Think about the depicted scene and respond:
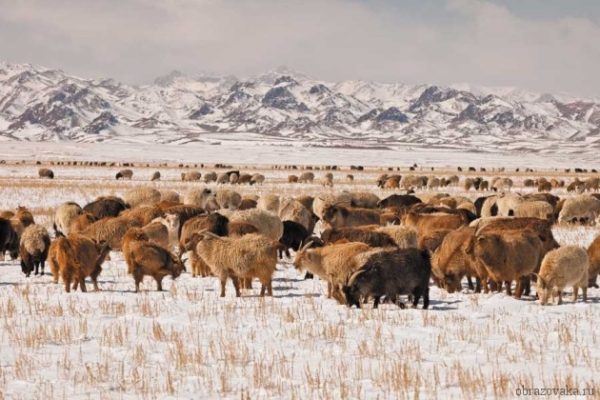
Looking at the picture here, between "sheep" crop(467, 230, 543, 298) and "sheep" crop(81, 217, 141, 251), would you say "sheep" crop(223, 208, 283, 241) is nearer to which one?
"sheep" crop(81, 217, 141, 251)

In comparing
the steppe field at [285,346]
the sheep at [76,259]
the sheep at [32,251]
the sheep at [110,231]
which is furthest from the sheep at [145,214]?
the steppe field at [285,346]

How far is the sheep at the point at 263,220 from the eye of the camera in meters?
17.5

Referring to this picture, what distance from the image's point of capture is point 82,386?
700 centimetres

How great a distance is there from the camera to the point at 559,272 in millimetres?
11195

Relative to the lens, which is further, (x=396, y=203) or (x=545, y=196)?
(x=545, y=196)

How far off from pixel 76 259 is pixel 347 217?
32.2 feet

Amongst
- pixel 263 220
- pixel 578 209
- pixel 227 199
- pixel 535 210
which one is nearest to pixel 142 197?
pixel 227 199

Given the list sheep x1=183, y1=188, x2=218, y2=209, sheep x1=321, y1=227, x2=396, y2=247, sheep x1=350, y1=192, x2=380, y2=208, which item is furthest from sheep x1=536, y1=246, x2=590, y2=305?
sheep x1=183, y1=188, x2=218, y2=209

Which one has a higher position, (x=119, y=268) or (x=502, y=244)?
(x=502, y=244)

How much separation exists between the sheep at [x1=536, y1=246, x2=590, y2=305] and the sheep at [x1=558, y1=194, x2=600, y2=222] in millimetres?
15627

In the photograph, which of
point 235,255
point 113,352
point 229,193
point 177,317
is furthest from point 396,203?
point 113,352

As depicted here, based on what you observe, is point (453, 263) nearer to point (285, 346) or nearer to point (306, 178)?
point (285, 346)

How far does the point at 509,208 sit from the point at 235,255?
15254 millimetres

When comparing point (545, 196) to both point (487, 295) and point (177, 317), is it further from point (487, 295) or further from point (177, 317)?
point (177, 317)
